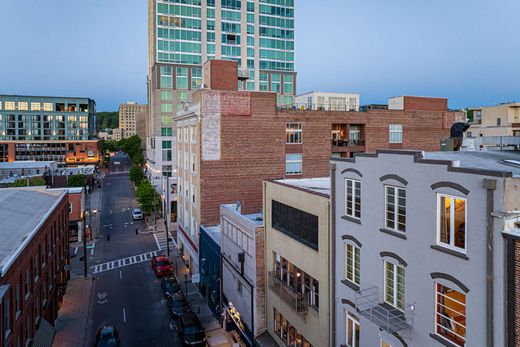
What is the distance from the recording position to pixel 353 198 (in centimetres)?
1873

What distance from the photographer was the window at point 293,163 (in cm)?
4450

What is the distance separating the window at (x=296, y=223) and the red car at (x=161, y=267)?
23.4 metres

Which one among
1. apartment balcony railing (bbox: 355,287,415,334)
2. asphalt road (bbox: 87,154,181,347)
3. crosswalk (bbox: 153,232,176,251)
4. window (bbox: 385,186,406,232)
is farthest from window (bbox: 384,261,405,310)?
crosswalk (bbox: 153,232,176,251)

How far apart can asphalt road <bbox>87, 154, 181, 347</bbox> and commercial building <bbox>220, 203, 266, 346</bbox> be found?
5.14 meters

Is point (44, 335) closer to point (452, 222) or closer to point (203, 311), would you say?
point (203, 311)

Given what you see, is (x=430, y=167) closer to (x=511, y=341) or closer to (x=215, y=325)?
(x=511, y=341)

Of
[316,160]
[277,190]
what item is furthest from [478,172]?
[316,160]

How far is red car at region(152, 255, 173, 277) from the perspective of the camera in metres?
45.1

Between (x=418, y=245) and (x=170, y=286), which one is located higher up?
(x=418, y=245)

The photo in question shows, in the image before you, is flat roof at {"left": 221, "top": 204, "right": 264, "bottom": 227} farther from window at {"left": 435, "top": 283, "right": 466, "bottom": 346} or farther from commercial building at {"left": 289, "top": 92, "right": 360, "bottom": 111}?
commercial building at {"left": 289, "top": 92, "right": 360, "bottom": 111}

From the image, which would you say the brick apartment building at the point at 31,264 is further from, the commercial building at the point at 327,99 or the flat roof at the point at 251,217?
the commercial building at the point at 327,99

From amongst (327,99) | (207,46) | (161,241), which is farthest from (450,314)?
(207,46)

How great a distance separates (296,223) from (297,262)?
90.3 inches

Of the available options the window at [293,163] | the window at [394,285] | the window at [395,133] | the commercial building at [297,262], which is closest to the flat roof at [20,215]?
the commercial building at [297,262]
